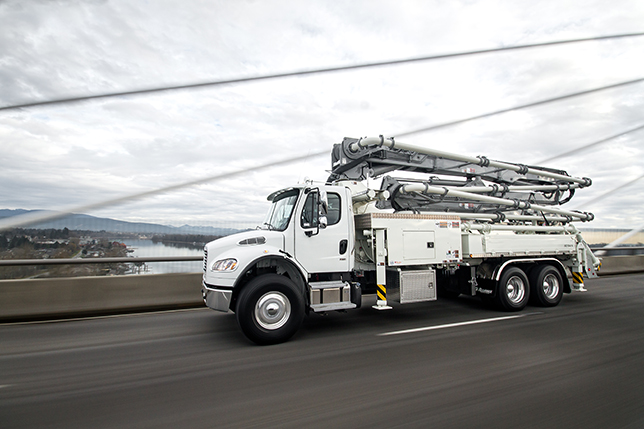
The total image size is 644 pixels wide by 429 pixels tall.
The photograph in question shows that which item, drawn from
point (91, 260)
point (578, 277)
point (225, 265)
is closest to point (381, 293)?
point (225, 265)

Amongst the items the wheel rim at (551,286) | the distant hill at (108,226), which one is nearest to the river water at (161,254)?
the distant hill at (108,226)

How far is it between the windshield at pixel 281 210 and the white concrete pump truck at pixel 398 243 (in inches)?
1.2

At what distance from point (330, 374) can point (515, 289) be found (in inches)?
233

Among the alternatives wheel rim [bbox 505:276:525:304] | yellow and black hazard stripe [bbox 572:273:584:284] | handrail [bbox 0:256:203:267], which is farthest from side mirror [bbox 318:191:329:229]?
yellow and black hazard stripe [bbox 572:273:584:284]

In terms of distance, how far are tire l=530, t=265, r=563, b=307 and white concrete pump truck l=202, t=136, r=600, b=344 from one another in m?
0.03

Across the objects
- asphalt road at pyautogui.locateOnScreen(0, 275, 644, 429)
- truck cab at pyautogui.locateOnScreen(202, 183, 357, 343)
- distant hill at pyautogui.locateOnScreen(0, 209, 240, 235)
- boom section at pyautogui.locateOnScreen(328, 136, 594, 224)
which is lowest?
asphalt road at pyautogui.locateOnScreen(0, 275, 644, 429)

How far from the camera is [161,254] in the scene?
838 centimetres

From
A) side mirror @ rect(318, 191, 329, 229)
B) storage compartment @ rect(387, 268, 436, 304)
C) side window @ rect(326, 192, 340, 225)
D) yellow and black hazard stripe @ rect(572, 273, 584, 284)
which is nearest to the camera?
side mirror @ rect(318, 191, 329, 229)

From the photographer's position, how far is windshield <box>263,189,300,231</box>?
6.19m

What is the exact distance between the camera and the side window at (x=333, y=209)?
6.36 m

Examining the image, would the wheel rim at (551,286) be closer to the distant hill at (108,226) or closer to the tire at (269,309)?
the tire at (269,309)

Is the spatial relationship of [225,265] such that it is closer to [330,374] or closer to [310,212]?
[310,212]

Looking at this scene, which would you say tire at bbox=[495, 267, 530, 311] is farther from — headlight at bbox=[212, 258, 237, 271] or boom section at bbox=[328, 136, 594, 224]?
headlight at bbox=[212, 258, 237, 271]

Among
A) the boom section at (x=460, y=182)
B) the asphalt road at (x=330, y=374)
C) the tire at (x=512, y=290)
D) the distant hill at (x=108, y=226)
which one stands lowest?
the asphalt road at (x=330, y=374)
